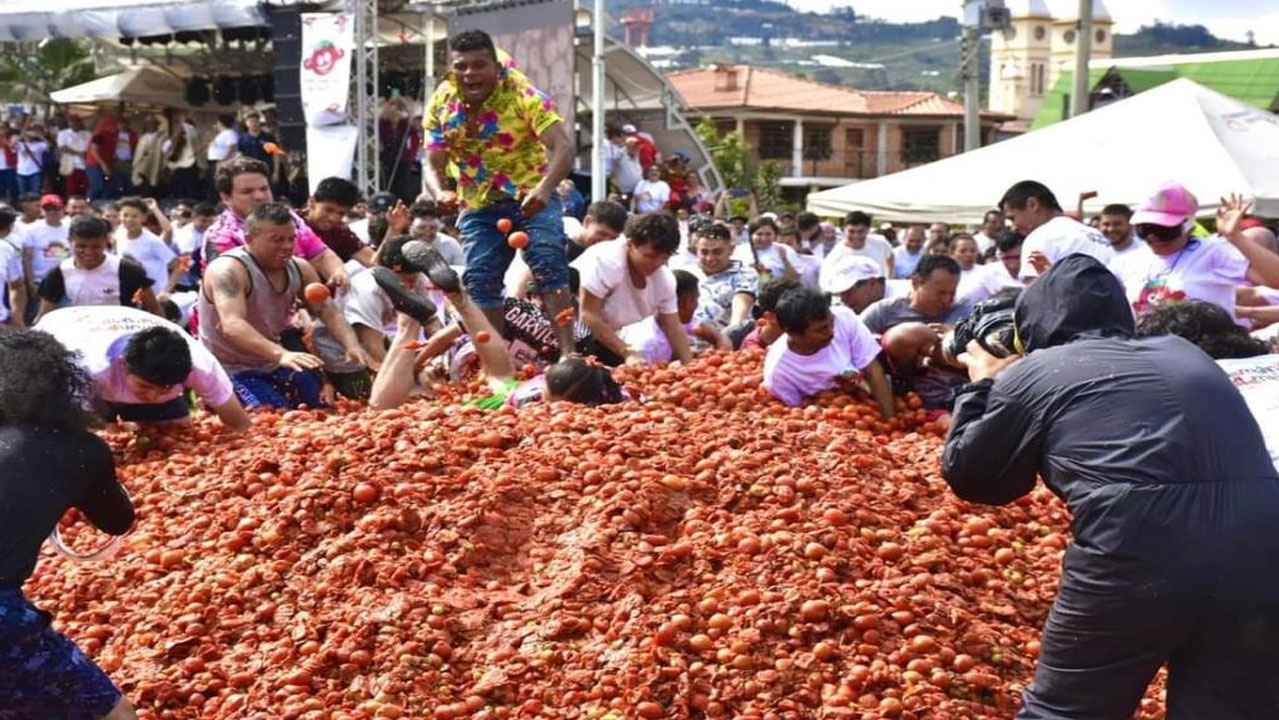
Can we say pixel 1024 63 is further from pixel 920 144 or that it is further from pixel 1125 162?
pixel 1125 162

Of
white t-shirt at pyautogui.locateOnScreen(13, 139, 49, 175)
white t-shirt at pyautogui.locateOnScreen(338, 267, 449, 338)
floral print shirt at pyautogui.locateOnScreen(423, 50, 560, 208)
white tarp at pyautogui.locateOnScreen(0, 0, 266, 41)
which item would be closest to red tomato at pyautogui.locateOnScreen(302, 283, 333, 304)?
floral print shirt at pyautogui.locateOnScreen(423, 50, 560, 208)

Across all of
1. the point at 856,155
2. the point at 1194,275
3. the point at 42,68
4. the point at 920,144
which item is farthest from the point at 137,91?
the point at 920,144

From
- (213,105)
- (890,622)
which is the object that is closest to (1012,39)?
(213,105)

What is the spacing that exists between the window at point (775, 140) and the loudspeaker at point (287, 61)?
4222 cm

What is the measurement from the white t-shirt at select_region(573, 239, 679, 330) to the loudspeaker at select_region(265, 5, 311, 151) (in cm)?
1141

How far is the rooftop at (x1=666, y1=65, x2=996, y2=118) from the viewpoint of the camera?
2346 inches

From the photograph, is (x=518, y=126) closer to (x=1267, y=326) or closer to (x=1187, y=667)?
(x=1267, y=326)

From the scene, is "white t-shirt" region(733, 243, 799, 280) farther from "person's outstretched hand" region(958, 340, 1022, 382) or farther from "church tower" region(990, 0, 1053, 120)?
"church tower" region(990, 0, 1053, 120)

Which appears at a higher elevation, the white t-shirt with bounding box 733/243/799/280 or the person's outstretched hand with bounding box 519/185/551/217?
the person's outstretched hand with bounding box 519/185/551/217

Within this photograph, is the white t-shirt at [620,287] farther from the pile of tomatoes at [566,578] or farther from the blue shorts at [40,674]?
the blue shorts at [40,674]

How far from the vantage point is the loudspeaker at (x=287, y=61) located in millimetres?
18828

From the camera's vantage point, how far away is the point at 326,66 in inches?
701

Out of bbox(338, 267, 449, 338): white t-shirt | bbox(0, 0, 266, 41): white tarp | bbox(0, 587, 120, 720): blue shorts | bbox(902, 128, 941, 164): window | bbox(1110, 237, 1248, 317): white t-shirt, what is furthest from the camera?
bbox(902, 128, 941, 164): window

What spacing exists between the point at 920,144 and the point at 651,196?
46309 mm
